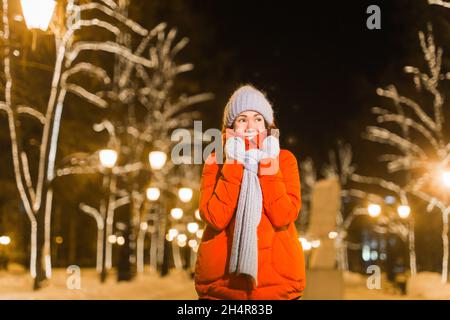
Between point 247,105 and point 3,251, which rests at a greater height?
point 247,105

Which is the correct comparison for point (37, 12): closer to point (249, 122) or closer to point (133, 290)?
point (249, 122)

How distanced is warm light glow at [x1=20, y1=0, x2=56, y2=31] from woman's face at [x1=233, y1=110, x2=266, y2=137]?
8.26m

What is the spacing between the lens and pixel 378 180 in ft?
147

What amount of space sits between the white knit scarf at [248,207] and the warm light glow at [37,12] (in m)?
8.47

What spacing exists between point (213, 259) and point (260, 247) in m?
0.23

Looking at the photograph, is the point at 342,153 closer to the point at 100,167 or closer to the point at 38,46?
the point at 100,167

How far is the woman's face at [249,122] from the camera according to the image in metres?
3.65

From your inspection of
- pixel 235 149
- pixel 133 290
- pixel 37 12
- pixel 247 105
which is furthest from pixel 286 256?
pixel 133 290

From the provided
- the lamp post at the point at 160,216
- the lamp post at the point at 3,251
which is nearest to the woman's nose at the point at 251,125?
the lamp post at the point at 160,216

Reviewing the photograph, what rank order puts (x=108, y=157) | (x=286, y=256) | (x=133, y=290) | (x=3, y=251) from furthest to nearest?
(x=3, y=251) → (x=133, y=290) → (x=108, y=157) → (x=286, y=256)

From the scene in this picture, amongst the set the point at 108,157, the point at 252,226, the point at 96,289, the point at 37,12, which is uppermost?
the point at 37,12

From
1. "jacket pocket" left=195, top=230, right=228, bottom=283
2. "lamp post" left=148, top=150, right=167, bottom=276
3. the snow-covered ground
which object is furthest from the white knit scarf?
"lamp post" left=148, top=150, right=167, bottom=276

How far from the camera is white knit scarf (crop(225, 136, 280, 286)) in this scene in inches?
129

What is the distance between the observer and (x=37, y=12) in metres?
11.2
